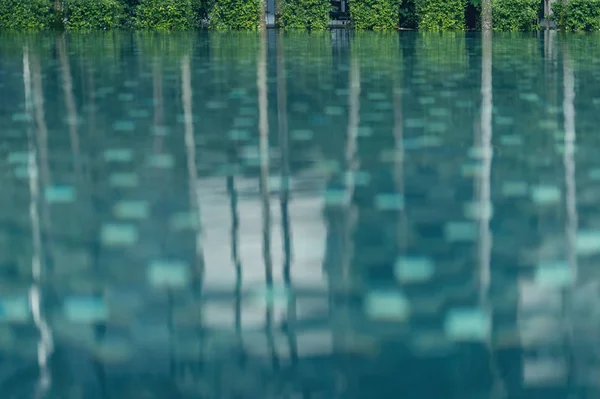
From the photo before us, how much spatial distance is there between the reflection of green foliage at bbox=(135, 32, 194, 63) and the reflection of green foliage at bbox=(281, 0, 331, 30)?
319 centimetres

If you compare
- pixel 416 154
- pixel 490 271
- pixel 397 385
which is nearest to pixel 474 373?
pixel 397 385

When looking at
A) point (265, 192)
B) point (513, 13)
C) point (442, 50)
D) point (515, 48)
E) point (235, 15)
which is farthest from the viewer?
point (513, 13)

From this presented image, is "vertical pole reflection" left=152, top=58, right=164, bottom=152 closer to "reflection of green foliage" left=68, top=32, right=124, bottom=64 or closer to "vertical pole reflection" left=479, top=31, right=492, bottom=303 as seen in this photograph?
"reflection of green foliage" left=68, top=32, right=124, bottom=64

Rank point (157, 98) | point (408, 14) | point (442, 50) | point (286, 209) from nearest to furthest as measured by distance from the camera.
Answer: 1. point (286, 209)
2. point (157, 98)
3. point (442, 50)
4. point (408, 14)

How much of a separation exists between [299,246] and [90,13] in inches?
852

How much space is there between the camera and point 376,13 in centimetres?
2623

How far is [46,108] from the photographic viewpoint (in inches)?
377

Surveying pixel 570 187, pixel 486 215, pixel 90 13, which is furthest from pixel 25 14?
pixel 486 215

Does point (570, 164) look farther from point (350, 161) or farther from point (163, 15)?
point (163, 15)

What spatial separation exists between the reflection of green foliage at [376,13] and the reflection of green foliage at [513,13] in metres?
2.50

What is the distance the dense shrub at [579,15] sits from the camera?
2516cm

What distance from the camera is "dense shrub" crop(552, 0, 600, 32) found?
25.2 m

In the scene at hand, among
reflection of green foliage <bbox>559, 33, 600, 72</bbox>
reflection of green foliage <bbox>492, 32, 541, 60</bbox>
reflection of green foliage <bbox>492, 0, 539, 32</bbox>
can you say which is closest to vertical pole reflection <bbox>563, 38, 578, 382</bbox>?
reflection of green foliage <bbox>559, 33, 600, 72</bbox>

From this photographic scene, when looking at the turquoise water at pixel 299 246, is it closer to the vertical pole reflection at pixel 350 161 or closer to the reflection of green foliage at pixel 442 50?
the vertical pole reflection at pixel 350 161
